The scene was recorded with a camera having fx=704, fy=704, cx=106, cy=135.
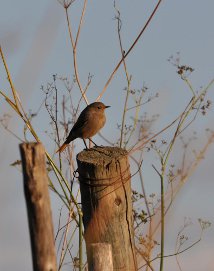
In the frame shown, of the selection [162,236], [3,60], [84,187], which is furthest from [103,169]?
[3,60]

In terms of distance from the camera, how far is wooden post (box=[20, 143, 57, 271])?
3238mm

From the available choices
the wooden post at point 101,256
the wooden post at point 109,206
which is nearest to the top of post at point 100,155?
the wooden post at point 109,206

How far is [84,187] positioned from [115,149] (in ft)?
1.59

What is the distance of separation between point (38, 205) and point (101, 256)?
123cm

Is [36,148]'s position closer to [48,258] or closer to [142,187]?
[48,258]

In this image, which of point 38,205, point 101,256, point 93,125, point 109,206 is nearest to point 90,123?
point 93,125

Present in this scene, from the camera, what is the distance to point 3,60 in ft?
17.9

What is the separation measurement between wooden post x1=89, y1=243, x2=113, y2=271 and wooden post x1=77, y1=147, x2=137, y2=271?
282 millimetres

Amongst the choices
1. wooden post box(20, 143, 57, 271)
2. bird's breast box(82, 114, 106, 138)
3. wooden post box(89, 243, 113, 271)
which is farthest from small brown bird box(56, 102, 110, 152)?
wooden post box(20, 143, 57, 271)

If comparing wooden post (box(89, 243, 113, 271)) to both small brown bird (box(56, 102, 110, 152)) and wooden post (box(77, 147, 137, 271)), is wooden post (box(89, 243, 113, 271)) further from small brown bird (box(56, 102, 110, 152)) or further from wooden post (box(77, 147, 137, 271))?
small brown bird (box(56, 102, 110, 152))

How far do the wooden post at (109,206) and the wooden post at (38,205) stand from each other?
4.53ft

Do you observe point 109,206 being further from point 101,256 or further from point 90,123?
point 90,123

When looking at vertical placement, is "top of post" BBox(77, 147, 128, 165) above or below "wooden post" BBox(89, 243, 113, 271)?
above

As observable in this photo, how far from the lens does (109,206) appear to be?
472 centimetres
